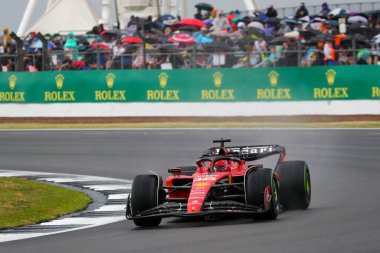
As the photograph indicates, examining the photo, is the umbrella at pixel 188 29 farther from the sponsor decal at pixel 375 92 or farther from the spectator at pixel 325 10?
the sponsor decal at pixel 375 92

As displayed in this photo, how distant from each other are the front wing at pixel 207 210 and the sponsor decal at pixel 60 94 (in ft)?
76.3

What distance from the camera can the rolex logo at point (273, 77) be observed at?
3073cm

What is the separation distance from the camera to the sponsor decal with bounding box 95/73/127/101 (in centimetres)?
3269

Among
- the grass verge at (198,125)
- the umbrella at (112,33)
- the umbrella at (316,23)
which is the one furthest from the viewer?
the umbrella at (112,33)

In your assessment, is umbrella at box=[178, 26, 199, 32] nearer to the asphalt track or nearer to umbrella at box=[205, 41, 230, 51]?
umbrella at box=[205, 41, 230, 51]

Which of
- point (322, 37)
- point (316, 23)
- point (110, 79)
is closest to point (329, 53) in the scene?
point (322, 37)

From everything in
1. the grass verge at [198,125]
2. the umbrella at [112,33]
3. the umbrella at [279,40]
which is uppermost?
the umbrella at [112,33]

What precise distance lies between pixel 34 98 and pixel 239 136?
35.4 ft

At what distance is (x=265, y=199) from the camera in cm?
1027

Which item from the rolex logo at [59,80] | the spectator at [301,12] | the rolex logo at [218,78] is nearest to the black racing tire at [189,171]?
the rolex logo at [218,78]

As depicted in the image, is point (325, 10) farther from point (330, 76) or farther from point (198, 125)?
point (198, 125)

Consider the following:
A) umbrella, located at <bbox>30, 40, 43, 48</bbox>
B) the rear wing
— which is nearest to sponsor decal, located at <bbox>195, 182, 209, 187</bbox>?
the rear wing

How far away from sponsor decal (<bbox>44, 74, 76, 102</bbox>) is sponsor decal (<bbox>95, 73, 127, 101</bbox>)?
950 millimetres

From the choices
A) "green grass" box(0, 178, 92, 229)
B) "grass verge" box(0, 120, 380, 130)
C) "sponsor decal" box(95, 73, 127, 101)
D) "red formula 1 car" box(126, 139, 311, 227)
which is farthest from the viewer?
"sponsor decal" box(95, 73, 127, 101)
